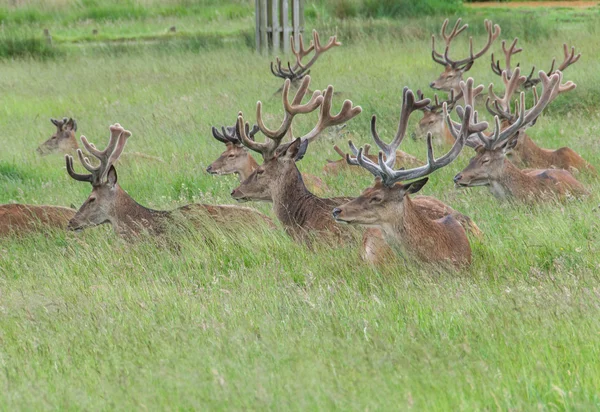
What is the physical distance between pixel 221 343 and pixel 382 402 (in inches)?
45.0

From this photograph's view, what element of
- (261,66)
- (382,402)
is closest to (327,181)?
(382,402)

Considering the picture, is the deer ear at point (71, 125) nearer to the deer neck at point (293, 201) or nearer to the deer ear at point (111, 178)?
the deer ear at point (111, 178)

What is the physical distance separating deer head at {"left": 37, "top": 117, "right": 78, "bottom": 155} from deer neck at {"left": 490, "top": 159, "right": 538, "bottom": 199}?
18.7 feet

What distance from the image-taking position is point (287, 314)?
5.29m

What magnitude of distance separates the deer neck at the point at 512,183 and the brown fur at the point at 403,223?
2468 millimetres

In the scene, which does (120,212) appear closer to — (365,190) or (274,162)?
(274,162)

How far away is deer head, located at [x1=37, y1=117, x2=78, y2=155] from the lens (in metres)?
12.7

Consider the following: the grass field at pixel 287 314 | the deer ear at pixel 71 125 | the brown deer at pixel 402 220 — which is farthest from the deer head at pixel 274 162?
the deer ear at pixel 71 125

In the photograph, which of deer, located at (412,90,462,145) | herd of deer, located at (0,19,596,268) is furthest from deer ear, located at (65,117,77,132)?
deer, located at (412,90,462,145)

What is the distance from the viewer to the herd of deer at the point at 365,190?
6.47 meters

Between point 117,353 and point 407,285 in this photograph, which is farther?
point 407,285

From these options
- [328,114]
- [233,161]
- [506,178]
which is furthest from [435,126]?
[328,114]

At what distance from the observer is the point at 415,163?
404 inches

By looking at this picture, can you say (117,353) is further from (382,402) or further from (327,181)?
(327,181)
